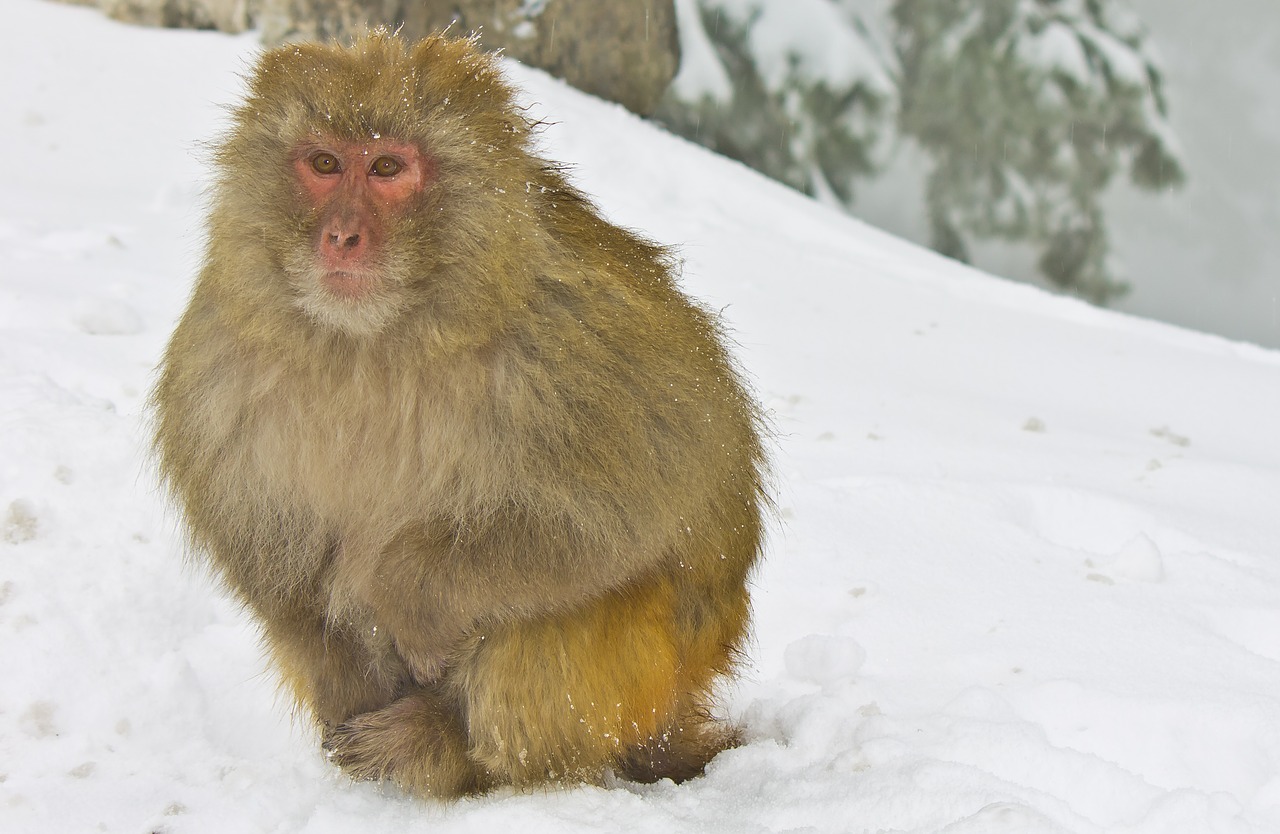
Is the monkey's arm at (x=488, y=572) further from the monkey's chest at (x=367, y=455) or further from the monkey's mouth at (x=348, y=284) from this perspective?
the monkey's mouth at (x=348, y=284)

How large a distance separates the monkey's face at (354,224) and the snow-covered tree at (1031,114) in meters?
6.47

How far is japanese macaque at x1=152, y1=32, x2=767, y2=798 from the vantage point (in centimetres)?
216

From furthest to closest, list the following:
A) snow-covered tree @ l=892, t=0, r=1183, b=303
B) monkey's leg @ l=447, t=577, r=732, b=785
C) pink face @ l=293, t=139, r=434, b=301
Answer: snow-covered tree @ l=892, t=0, r=1183, b=303, monkey's leg @ l=447, t=577, r=732, b=785, pink face @ l=293, t=139, r=434, b=301

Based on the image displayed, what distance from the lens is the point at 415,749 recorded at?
2.27 metres

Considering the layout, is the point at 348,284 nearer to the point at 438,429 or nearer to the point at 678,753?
the point at 438,429

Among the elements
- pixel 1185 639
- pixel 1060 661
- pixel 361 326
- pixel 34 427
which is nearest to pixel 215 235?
pixel 361 326

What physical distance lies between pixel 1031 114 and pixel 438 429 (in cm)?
674

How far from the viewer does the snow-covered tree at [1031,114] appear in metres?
7.99

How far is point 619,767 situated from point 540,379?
0.80 metres

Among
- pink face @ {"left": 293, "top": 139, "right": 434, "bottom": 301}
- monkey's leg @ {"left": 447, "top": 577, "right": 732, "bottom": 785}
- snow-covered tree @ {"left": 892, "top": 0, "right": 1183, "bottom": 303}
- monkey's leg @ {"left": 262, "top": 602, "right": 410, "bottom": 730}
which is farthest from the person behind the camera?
snow-covered tree @ {"left": 892, "top": 0, "right": 1183, "bottom": 303}

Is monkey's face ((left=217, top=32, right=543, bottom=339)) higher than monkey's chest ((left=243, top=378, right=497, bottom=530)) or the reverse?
higher

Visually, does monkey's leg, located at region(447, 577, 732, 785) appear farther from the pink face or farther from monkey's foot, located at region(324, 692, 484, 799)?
the pink face

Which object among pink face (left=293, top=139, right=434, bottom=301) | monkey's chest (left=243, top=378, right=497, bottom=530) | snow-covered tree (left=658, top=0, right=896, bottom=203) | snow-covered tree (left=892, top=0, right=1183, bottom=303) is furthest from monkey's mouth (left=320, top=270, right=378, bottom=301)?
snow-covered tree (left=892, top=0, right=1183, bottom=303)

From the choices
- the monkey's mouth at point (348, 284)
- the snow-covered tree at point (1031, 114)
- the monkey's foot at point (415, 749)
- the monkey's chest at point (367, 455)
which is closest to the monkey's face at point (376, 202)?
the monkey's mouth at point (348, 284)
